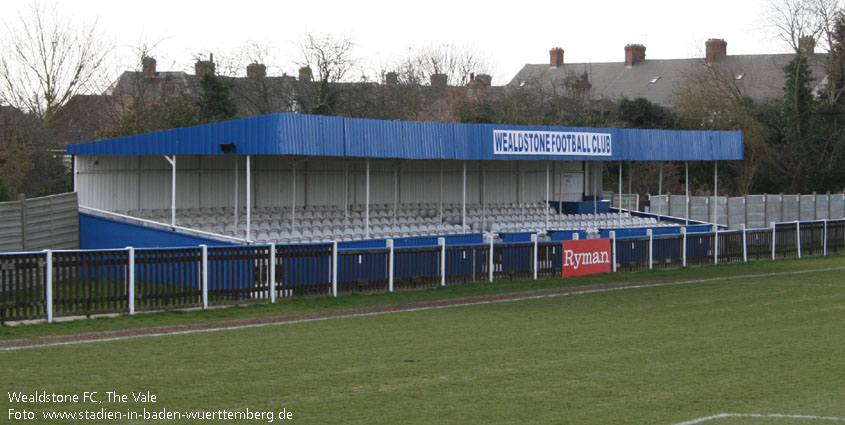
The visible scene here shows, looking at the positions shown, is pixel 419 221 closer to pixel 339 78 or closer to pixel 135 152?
pixel 135 152

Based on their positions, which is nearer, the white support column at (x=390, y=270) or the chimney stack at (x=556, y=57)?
the white support column at (x=390, y=270)

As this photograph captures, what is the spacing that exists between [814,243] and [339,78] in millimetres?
28371

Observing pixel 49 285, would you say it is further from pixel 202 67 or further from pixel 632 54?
pixel 632 54

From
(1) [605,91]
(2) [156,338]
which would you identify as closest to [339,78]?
(1) [605,91]

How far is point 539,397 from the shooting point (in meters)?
9.33

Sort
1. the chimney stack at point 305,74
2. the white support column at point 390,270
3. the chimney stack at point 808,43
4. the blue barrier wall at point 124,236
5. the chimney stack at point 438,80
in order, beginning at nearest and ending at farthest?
the white support column at point 390,270, the blue barrier wall at point 124,236, the chimney stack at point 305,74, the chimney stack at point 808,43, the chimney stack at point 438,80

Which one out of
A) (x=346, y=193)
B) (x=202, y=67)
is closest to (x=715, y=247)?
(x=346, y=193)

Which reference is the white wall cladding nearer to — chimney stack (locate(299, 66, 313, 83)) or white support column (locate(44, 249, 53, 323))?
white support column (locate(44, 249, 53, 323))

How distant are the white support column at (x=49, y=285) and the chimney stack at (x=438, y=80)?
51257 millimetres

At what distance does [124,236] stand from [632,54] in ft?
215

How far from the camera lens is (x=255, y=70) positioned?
170ft

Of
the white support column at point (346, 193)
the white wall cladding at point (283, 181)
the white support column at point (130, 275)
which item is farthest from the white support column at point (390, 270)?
the white wall cladding at point (283, 181)

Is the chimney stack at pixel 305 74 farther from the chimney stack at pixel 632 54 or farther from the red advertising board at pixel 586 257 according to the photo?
the chimney stack at pixel 632 54

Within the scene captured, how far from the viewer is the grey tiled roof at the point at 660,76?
7188 centimetres
